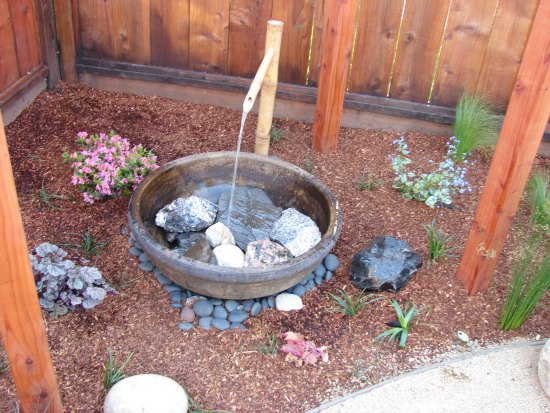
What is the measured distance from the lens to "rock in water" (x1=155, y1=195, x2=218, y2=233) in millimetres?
3053

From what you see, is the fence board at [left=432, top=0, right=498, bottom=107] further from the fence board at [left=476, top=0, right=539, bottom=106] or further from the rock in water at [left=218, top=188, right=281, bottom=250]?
the rock in water at [left=218, top=188, right=281, bottom=250]

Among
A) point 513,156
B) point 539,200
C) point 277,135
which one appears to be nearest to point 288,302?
point 513,156

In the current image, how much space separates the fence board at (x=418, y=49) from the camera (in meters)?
3.85

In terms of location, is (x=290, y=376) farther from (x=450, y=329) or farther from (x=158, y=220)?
(x=158, y=220)

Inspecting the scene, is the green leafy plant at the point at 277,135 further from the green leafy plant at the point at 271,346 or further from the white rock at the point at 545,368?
the white rock at the point at 545,368

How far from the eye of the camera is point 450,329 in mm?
2766

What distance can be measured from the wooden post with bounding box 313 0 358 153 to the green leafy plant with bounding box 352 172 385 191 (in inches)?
14.3

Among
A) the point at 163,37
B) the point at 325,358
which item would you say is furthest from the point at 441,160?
the point at 163,37

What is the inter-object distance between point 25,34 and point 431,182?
297cm

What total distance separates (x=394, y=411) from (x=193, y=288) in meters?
1.06

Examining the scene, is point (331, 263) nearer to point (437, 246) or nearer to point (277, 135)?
point (437, 246)

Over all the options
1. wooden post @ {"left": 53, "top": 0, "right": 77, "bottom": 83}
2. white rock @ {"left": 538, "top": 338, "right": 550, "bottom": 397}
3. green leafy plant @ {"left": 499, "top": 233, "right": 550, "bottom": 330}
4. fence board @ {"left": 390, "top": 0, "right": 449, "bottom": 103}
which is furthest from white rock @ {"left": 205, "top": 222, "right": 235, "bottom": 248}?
wooden post @ {"left": 53, "top": 0, "right": 77, "bottom": 83}

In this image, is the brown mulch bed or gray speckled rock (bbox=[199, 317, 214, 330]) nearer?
the brown mulch bed

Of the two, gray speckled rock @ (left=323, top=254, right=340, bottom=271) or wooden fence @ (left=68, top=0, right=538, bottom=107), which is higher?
wooden fence @ (left=68, top=0, right=538, bottom=107)
